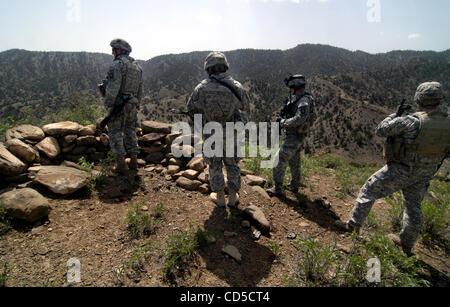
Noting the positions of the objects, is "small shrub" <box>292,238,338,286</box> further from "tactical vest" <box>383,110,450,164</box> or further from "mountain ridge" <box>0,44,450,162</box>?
"mountain ridge" <box>0,44,450,162</box>

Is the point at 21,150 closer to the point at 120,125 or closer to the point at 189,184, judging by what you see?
the point at 120,125

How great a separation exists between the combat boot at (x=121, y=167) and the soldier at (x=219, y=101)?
175 centimetres

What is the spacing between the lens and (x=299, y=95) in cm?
346

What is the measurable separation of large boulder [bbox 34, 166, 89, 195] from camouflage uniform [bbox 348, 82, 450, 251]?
A: 388 cm

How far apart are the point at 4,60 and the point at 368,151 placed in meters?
135

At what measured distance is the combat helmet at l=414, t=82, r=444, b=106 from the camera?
220 centimetres

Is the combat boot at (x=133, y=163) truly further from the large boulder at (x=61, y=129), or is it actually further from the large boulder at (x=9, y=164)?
the large boulder at (x=9, y=164)

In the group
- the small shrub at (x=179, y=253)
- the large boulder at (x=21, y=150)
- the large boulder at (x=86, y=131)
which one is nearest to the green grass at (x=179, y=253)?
the small shrub at (x=179, y=253)

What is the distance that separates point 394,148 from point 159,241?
114 inches

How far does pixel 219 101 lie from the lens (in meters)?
2.75

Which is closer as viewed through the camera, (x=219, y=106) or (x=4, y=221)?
(x=4, y=221)

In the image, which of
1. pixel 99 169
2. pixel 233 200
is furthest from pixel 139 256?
pixel 99 169

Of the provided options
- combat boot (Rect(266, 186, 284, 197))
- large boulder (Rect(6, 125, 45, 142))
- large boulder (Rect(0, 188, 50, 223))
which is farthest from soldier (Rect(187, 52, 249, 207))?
large boulder (Rect(6, 125, 45, 142))
